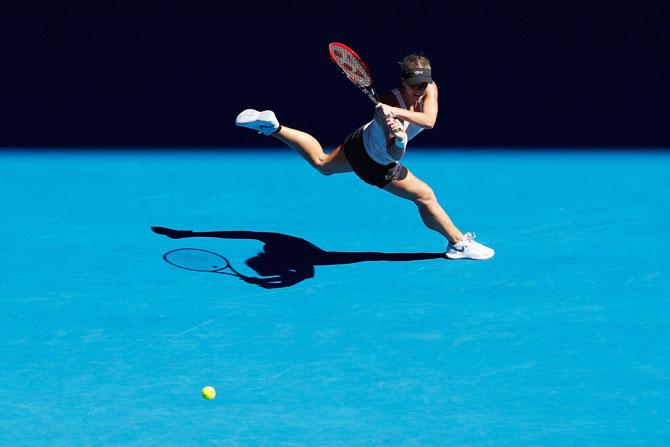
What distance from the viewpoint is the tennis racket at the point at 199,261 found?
31.0ft

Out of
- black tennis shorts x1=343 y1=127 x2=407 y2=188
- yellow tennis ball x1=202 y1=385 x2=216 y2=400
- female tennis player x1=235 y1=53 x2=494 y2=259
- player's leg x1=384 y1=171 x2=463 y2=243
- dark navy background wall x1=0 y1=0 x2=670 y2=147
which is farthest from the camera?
dark navy background wall x1=0 y1=0 x2=670 y2=147

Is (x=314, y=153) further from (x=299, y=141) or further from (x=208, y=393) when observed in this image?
(x=208, y=393)

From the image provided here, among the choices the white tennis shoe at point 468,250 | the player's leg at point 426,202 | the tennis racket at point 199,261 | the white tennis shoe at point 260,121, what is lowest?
the tennis racket at point 199,261

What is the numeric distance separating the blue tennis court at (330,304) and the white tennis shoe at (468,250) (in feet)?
0.26

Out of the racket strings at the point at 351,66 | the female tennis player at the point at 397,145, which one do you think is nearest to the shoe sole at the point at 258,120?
the female tennis player at the point at 397,145

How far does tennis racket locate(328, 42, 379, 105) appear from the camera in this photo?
8.93m

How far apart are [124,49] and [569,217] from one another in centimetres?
546

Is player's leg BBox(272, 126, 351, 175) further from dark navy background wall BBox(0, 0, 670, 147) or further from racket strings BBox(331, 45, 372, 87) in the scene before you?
Result: dark navy background wall BBox(0, 0, 670, 147)

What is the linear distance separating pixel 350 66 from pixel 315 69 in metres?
4.01

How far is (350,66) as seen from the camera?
912 cm

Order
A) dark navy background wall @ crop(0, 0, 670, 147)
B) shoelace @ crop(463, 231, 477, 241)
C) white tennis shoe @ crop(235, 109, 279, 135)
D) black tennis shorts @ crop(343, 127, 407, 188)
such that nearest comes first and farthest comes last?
1. black tennis shorts @ crop(343, 127, 407, 188)
2. white tennis shoe @ crop(235, 109, 279, 135)
3. shoelace @ crop(463, 231, 477, 241)
4. dark navy background wall @ crop(0, 0, 670, 147)

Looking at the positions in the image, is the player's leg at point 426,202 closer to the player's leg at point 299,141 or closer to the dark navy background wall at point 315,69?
the player's leg at point 299,141

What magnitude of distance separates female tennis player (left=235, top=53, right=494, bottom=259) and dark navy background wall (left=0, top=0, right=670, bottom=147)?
2.33 metres

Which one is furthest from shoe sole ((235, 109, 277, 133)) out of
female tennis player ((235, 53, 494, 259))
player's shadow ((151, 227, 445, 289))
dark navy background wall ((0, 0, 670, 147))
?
dark navy background wall ((0, 0, 670, 147))
